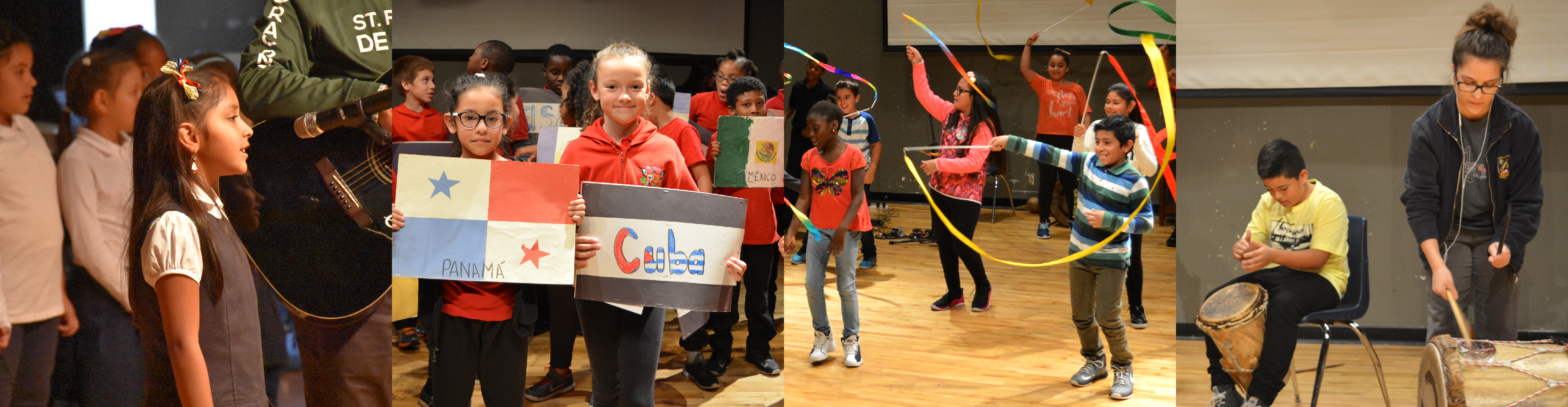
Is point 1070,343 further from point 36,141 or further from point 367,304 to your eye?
point 36,141

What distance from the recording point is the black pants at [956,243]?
2961 mm

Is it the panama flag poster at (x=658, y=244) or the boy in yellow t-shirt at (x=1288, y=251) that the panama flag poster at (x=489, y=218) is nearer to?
the panama flag poster at (x=658, y=244)

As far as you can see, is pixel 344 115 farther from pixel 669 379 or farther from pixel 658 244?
pixel 669 379

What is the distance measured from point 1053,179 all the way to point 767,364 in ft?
3.73

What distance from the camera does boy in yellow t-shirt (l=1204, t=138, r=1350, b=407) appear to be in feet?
8.50

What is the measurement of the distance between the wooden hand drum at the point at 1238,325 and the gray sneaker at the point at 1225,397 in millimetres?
24

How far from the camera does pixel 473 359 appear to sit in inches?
92.5

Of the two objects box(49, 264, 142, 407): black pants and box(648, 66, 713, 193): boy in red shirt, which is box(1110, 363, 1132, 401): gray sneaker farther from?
box(49, 264, 142, 407): black pants

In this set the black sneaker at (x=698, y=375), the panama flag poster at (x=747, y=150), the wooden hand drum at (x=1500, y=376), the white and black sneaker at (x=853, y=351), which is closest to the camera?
the wooden hand drum at (x=1500, y=376)

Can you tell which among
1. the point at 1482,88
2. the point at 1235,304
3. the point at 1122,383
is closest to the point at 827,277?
the point at 1122,383

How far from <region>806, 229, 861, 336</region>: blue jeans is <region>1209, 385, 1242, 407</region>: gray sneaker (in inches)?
45.8

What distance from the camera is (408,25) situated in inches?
98.5

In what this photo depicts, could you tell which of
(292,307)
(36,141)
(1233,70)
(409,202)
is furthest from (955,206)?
(36,141)

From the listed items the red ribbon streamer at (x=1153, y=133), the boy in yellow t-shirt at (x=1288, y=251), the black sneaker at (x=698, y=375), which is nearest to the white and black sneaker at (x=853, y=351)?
the black sneaker at (x=698, y=375)
